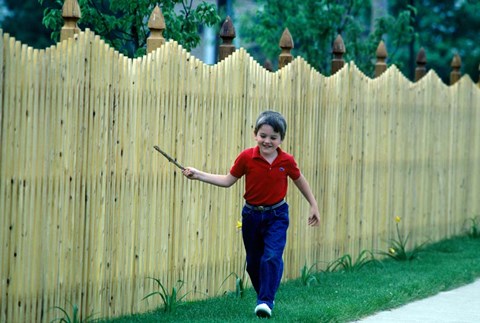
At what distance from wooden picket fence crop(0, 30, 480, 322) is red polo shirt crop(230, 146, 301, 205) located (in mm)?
685

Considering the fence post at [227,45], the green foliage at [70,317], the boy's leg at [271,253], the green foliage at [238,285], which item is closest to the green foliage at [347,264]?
the green foliage at [238,285]

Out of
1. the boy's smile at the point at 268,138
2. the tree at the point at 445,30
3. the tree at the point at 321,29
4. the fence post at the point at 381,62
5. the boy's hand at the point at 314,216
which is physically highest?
the tree at the point at 445,30

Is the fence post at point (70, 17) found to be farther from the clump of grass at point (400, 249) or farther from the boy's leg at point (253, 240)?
the clump of grass at point (400, 249)

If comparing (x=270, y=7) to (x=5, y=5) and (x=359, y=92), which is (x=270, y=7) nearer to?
(x=359, y=92)

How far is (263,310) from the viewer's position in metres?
8.15

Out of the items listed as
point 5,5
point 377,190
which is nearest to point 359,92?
point 377,190

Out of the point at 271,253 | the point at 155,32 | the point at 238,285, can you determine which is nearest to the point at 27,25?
the point at 238,285

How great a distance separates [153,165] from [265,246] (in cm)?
105

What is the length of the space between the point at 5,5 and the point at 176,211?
28.6 meters

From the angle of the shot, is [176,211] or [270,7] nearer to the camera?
[176,211]

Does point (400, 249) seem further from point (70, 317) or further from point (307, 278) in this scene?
point (70, 317)

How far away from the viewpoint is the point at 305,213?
1082 centimetres

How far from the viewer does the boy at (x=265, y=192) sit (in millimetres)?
8328

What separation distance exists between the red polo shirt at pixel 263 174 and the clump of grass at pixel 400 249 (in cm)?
407
